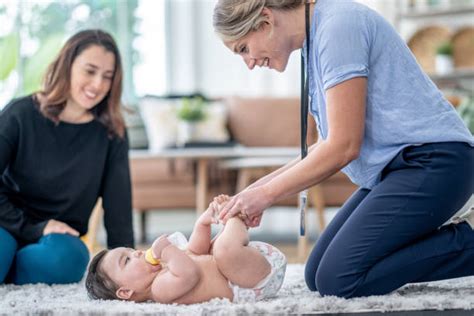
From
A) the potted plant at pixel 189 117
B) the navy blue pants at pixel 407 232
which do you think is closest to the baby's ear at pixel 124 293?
the navy blue pants at pixel 407 232

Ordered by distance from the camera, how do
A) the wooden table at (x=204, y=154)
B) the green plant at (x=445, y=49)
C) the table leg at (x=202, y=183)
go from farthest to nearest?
the green plant at (x=445, y=49) < the table leg at (x=202, y=183) < the wooden table at (x=204, y=154)

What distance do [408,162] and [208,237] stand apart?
53cm

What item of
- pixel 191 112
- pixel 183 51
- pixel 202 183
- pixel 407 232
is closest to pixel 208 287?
pixel 407 232

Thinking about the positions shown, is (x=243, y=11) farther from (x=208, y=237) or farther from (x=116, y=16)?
(x=116, y=16)

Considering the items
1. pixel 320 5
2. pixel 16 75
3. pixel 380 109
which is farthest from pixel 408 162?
pixel 16 75

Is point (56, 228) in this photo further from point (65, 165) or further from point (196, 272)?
point (196, 272)

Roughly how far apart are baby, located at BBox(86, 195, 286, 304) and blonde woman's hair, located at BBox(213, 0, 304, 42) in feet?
1.37

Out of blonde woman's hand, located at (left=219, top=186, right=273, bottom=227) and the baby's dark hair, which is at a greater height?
blonde woman's hand, located at (left=219, top=186, right=273, bottom=227)

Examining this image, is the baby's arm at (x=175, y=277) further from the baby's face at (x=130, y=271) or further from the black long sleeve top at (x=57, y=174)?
the black long sleeve top at (x=57, y=174)

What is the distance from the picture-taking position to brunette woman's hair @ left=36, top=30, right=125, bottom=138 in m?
2.58

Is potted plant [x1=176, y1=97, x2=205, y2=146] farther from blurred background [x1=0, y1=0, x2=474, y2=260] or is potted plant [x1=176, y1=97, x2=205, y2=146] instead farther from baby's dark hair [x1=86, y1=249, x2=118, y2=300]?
baby's dark hair [x1=86, y1=249, x2=118, y2=300]

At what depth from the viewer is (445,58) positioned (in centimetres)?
573

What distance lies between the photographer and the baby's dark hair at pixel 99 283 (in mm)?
1925

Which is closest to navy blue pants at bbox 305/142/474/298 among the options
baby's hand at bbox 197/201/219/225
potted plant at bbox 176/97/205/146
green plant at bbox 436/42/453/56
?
baby's hand at bbox 197/201/219/225
